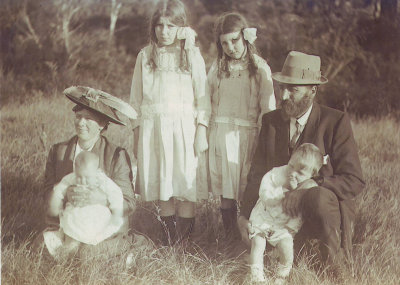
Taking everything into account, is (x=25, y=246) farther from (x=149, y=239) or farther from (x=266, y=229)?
(x=266, y=229)

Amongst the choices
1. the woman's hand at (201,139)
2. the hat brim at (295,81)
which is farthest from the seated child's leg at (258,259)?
the hat brim at (295,81)

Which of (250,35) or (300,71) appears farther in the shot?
(250,35)

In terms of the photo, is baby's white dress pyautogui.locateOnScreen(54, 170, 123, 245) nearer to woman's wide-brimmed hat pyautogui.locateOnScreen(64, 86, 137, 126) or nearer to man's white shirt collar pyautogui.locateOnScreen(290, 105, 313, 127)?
woman's wide-brimmed hat pyautogui.locateOnScreen(64, 86, 137, 126)

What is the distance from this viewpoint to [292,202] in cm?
259

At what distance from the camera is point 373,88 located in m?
3.02

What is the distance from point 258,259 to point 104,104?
3.49ft

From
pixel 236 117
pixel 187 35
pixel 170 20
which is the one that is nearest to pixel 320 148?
pixel 236 117

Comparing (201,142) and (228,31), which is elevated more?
(228,31)

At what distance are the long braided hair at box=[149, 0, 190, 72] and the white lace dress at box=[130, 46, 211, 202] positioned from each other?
0.02 metres

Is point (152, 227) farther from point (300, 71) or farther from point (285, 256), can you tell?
point (300, 71)

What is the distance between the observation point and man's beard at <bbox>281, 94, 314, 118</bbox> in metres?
2.66

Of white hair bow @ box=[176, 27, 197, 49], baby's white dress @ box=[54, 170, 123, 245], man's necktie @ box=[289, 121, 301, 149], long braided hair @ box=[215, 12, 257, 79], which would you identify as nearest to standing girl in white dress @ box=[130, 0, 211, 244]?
white hair bow @ box=[176, 27, 197, 49]

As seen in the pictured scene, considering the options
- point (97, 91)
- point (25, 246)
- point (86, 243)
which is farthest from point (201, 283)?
point (97, 91)

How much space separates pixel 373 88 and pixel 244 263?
119 centimetres
